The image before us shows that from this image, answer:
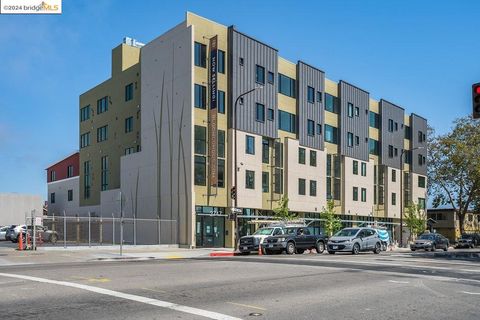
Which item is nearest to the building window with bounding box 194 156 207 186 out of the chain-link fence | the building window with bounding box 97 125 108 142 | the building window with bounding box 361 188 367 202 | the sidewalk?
the chain-link fence

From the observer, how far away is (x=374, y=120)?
65.2 metres

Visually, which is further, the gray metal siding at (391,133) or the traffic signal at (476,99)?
the gray metal siding at (391,133)

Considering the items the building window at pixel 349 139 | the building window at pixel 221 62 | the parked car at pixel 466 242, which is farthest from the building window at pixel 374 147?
the building window at pixel 221 62

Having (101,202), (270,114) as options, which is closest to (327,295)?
(270,114)

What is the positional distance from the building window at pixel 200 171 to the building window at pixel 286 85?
11.9m

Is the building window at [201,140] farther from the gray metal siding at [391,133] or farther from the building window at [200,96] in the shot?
the gray metal siding at [391,133]

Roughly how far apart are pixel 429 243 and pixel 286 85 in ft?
61.1

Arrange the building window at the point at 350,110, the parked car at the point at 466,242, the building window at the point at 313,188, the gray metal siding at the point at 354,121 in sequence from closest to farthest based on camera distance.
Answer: the building window at the point at 313,188
the gray metal siding at the point at 354,121
the building window at the point at 350,110
the parked car at the point at 466,242

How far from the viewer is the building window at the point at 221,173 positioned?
139ft

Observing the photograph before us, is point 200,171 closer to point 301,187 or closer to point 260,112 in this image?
point 260,112

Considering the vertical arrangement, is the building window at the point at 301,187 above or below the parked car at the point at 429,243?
above

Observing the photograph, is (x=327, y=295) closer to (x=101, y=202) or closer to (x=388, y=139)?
(x=101, y=202)

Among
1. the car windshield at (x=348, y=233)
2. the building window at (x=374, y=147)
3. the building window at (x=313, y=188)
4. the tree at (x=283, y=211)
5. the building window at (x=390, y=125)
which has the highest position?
the building window at (x=390, y=125)

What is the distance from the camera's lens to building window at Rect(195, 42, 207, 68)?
137 ft
